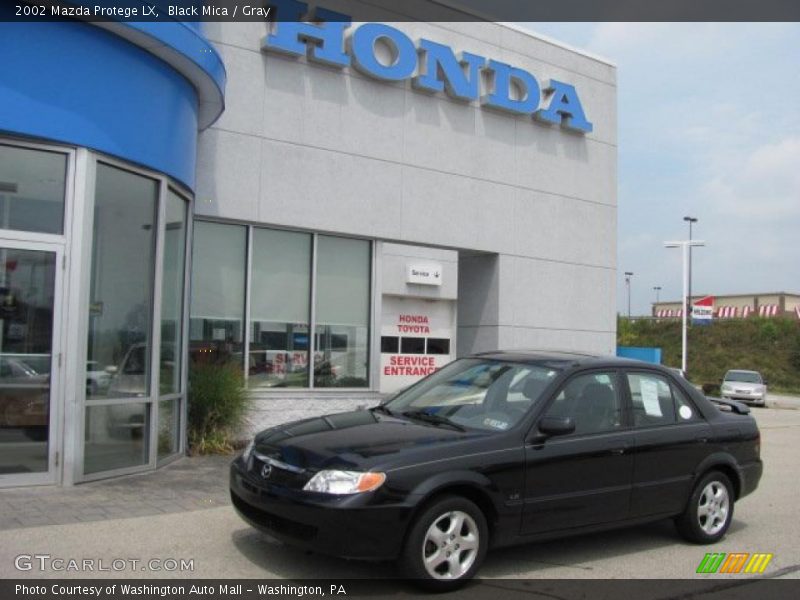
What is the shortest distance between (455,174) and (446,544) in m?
9.34

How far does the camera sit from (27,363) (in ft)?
24.9

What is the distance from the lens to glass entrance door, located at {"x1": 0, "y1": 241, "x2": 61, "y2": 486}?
24.7 ft

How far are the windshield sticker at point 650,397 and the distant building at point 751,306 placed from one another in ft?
207

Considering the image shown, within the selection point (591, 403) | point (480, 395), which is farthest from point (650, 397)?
point (480, 395)

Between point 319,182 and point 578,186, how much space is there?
5804 millimetres

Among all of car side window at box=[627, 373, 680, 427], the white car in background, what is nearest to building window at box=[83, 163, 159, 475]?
car side window at box=[627, 373, 680, 427]

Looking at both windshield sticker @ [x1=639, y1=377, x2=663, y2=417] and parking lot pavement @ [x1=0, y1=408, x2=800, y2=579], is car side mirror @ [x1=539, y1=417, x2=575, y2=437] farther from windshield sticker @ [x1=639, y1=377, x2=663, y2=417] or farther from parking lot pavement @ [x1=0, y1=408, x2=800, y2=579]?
windshield sticker @ [x1=639, y1=377, x2=663, y2=417]

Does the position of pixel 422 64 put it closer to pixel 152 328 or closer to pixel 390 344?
pixel 390 344

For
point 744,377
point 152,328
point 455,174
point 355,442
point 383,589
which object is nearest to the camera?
point 383,589

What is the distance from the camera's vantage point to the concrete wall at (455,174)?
11570mm

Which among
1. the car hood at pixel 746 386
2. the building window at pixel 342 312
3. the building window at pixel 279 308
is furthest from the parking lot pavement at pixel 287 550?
the car hood at pixel 746 386

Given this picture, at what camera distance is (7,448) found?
753 centimetres

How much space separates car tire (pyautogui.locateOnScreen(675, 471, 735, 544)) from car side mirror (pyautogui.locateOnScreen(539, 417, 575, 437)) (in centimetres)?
176

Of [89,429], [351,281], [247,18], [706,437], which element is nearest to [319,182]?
[351,281]
